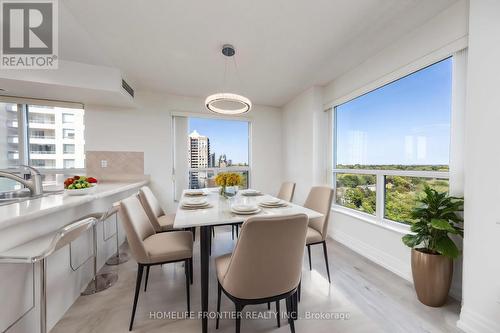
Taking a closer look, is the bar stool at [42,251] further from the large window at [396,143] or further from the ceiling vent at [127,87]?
the large window at [396,143]

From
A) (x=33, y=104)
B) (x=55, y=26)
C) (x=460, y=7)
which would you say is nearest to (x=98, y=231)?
(x=55, y=26)

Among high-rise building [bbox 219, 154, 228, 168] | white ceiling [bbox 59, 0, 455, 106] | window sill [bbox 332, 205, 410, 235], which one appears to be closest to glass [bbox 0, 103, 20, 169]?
white ceiling [bbox 59, 0, 455, 106]

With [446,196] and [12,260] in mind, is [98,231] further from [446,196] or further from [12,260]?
[446,196]

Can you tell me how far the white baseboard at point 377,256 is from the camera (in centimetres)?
198

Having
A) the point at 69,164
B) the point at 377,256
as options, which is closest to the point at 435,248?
the point at 377,256

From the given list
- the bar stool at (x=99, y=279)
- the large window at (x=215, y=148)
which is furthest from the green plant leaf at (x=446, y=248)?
the large window at (x=215, y=148)

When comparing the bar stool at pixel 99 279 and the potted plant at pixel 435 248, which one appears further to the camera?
the bar stool at pixel 99 279

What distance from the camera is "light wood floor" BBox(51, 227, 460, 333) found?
4.55 feet

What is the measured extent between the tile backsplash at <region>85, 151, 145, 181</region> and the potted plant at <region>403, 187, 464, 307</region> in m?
3.96

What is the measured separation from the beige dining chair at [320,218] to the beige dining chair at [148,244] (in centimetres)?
113

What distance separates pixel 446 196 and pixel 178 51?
3163mm

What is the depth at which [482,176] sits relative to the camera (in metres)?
1.29

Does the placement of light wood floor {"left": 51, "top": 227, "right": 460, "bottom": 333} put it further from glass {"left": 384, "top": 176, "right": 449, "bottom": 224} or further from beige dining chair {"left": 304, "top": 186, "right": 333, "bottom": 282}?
glass {"left": 384, "top": 176, "right": 449, "bottom": 224}

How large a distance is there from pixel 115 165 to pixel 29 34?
1981 mm
